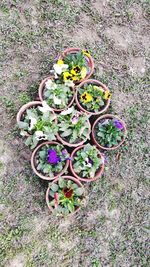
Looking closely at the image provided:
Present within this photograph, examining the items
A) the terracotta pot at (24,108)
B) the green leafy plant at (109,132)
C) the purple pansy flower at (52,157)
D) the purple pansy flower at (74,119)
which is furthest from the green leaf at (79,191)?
the terracotta pot at (24,108)

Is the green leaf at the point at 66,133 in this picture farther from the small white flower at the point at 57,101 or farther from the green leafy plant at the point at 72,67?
the green leafy plant at the point at 72,67

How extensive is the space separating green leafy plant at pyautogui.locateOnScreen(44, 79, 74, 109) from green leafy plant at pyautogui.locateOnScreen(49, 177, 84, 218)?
70 centimetres

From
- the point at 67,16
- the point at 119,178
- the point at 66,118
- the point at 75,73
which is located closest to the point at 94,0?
the point at 67,16

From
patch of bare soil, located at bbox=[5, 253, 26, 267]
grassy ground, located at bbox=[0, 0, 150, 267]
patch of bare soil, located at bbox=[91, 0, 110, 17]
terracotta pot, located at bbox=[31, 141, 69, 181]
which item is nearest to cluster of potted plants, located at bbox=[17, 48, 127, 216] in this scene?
terracotta pot, located at bbox=[31, 141, 69, 181]

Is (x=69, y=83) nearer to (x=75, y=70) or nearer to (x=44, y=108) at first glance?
(x=75, y=70)

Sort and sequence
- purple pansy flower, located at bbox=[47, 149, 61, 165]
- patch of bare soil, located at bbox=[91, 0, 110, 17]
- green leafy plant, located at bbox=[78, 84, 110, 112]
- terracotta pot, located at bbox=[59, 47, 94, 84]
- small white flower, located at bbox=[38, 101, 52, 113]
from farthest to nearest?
1. patch of bare soil, located at bbox=[91, 0, 110, 17]
2. terracotta pot, located at bbox=[59, 47, 94, 84]
3. green leafy plant, located at bbox=[78, 84, 110, 112]
4. small white flower, located at bbox=[38, 101, 52, 113]
5. purple pansy flower, located at bbox=[47, 149, 61, 165]

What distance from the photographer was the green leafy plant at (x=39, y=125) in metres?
3.85

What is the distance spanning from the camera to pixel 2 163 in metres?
4.07

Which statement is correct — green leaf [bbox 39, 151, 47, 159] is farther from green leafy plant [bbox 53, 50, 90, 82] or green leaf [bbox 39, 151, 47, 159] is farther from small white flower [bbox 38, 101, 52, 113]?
green leafy plant [bbox 53, 50, 90, 82]

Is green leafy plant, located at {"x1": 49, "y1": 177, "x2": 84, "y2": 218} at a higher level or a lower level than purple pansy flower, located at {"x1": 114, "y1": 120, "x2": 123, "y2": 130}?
lower

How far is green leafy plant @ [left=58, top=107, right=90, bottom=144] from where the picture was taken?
3939 millimetres

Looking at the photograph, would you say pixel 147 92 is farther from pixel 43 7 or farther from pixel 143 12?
pixel 43 7

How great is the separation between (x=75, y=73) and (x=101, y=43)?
0.73 m

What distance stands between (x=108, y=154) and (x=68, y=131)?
0.51 meters
